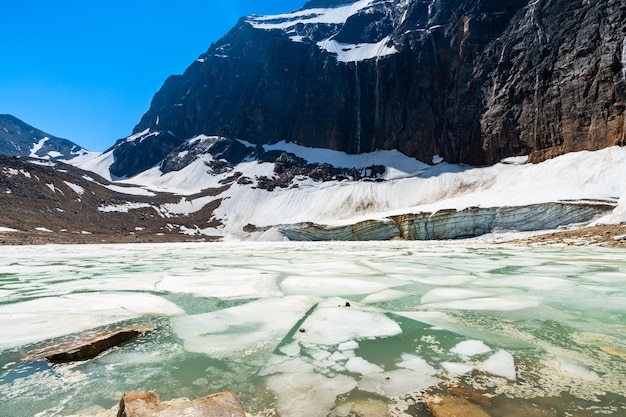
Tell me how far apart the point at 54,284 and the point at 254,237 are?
43.4 meters

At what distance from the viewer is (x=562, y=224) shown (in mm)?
29125

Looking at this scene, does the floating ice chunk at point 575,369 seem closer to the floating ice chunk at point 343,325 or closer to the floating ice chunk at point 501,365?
the floating ice chunk at point 501,365

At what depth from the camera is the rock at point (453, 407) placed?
96.0 inches

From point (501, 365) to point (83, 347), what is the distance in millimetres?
4283

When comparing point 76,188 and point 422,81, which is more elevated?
point 422,81

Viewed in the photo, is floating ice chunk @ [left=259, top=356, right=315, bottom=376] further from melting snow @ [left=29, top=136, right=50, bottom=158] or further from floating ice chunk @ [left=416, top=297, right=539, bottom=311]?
melting snow @ [left=29, top=136, right=50, bottom=158]

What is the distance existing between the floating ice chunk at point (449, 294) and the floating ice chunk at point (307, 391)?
3.55m

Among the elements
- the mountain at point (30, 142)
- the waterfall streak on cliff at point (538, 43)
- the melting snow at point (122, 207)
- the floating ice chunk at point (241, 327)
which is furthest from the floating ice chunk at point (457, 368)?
the mountain at point (30, 142)

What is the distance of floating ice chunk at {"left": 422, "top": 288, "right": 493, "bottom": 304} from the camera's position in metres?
6.33

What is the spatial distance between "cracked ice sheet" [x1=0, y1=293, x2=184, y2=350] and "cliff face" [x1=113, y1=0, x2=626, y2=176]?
50549 millimetres

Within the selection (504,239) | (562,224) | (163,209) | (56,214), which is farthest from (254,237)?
(562,224)

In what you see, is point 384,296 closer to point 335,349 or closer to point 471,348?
point 471,348

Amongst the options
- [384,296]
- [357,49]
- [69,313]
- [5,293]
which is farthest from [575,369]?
[357,49]

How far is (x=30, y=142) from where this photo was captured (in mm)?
175500
